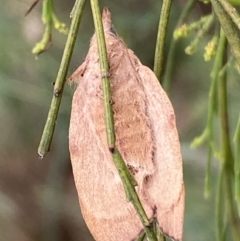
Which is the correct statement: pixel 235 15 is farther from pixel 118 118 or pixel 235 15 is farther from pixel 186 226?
pixel 186 226

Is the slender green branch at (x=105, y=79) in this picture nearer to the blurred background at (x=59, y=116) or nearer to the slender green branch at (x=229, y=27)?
the slender green branch at (x=229, y=27)

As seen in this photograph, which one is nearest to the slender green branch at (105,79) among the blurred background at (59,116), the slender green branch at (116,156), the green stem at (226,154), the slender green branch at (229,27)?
the slender green branch at (116,156)

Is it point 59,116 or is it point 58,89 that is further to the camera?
point 59,116

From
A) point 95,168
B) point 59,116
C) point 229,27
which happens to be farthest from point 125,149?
point 59,116

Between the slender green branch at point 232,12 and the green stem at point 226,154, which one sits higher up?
the slender green branch at point 232,12

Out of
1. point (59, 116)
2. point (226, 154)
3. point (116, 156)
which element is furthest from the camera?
point (59, 116)

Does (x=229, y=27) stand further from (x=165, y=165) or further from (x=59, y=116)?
(x=59, y=116)

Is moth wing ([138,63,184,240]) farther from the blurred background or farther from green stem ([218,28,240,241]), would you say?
the blurred background
